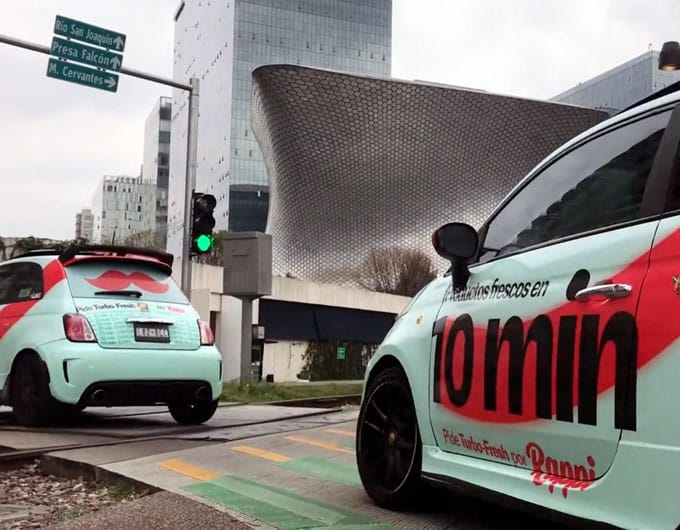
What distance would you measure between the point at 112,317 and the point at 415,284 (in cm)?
6149

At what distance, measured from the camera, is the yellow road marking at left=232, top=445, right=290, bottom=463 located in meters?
5.96

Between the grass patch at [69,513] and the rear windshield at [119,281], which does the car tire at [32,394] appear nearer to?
the rear windshield at [119,281]

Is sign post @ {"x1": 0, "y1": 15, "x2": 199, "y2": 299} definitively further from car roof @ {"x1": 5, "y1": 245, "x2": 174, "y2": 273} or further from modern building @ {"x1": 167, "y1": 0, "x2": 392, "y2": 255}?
modern building @ {"x1": 167, "y1": 0, "x2": 392, "y2": 255}

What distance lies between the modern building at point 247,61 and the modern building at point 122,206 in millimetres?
6102

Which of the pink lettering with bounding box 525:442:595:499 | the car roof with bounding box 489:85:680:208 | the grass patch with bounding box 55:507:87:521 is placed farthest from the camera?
the grass patch with bounding box 55:507:87:521

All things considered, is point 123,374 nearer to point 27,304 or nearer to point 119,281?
point 119,281

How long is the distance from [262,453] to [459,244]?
3.07m

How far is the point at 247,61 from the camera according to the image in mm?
129625

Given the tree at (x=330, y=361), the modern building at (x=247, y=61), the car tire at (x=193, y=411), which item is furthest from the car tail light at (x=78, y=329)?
the modern building at (x=247, y=61)

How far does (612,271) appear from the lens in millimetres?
2807

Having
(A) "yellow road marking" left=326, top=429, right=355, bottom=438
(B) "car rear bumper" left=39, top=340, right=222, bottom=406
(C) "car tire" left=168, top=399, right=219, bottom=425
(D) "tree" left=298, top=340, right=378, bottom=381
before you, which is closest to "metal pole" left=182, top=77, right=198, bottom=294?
(C) "car tire" left=168, top=399, right=219, bottom=425

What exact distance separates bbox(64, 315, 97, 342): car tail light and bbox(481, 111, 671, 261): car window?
4.67 meters

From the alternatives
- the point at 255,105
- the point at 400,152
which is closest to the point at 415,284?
the point at 400,152

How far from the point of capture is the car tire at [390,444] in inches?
163
